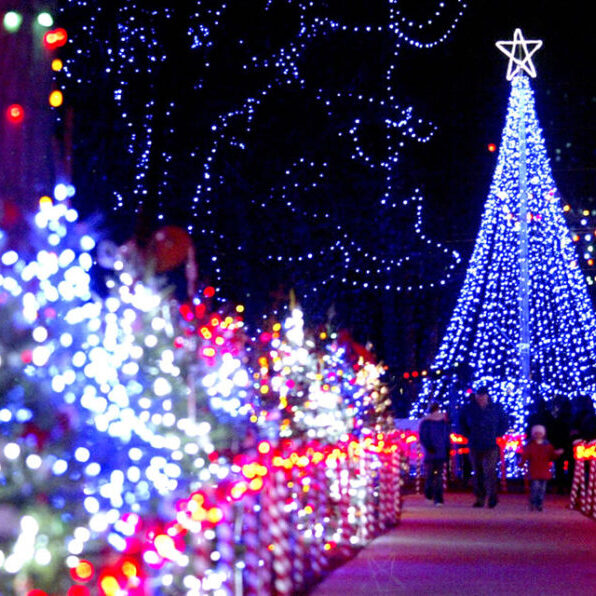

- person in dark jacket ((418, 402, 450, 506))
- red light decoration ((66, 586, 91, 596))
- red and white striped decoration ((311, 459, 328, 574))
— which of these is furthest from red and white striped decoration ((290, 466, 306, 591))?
person in dark jacket ((418, 402, 450, 506))

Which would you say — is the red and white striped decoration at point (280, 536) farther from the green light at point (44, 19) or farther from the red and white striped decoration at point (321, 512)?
the green light at point (44, 19)

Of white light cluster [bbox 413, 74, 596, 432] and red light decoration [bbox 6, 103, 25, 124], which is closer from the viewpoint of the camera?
red light decoration [bbox 6, 103, 25, 124]

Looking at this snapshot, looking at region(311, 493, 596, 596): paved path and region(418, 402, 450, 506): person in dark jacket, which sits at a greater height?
region(418, 402, 450, 506): person in dark jacket

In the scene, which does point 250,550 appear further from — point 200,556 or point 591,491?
point 591,491

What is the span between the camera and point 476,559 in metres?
14.6

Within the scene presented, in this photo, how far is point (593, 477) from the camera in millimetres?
21438

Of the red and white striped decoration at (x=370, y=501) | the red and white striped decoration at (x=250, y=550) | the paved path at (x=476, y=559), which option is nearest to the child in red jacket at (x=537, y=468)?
the paved path at (x=476, y=559)

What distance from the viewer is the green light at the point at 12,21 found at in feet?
24.6

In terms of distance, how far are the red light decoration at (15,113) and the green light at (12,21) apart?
1.11 feet

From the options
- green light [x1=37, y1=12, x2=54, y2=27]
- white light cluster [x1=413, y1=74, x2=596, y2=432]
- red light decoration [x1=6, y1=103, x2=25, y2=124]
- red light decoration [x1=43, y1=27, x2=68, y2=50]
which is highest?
white light cluster [x1=413, y1=74, x2=596, y2=432]

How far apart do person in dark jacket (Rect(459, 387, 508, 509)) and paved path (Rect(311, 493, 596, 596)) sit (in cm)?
199

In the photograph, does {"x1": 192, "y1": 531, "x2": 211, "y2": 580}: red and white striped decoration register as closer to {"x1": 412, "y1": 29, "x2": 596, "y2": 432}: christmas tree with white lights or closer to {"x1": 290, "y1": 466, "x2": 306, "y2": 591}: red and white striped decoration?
{"x1": 290, "y1": 466, "x2": 306, "y2": 591}: red and white striped decoration

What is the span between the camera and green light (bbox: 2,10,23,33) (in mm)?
7504

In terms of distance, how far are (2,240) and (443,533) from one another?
12652mm
